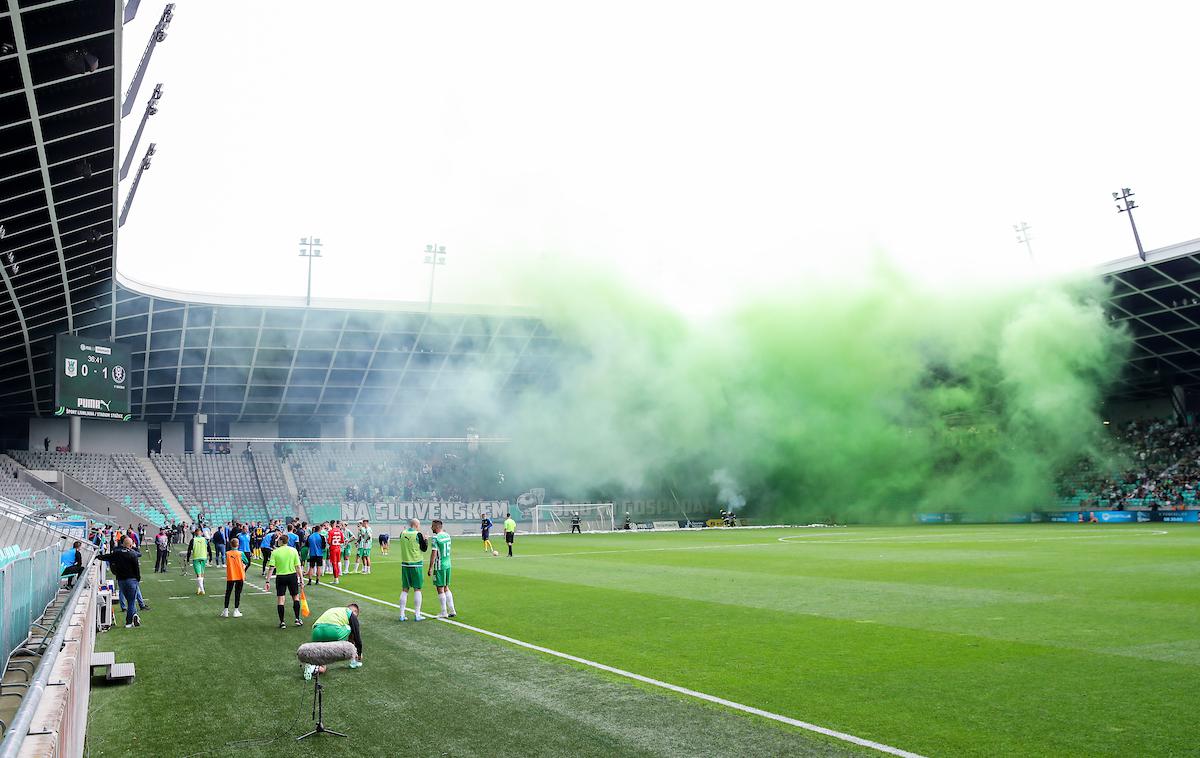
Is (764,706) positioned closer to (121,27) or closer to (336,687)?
(336,687)

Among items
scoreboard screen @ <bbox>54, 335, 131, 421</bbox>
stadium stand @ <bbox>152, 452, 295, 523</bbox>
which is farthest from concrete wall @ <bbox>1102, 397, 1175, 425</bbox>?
scoreboard screen @ <bbox>54, 335, 131, 421</bbox>

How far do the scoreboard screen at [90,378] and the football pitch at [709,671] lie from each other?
76.1ft

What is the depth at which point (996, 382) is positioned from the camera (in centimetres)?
5178

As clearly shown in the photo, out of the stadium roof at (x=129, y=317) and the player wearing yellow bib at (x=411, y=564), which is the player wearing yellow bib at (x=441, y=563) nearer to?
the player wearing yellow bib at (x=411, y=564)

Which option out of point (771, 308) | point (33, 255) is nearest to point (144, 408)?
point (33, 255)

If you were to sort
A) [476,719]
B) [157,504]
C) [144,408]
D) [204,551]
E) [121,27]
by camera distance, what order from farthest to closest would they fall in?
[144,408]
[157,504]
[204,551]
[121,27]
[476,719]

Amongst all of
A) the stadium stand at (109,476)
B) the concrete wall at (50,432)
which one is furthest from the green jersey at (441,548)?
the concrete wall at (50,432)

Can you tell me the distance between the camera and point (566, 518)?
186ft

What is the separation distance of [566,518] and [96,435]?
105 feet

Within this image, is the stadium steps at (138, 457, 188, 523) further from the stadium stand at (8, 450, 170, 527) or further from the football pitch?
the football pitch

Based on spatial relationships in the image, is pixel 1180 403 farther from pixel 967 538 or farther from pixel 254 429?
pixel 254 429

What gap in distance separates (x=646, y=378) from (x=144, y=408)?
109ft

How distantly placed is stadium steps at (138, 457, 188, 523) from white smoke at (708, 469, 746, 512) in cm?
3261

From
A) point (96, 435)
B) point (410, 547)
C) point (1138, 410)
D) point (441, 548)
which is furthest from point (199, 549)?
point (1138, 410)
